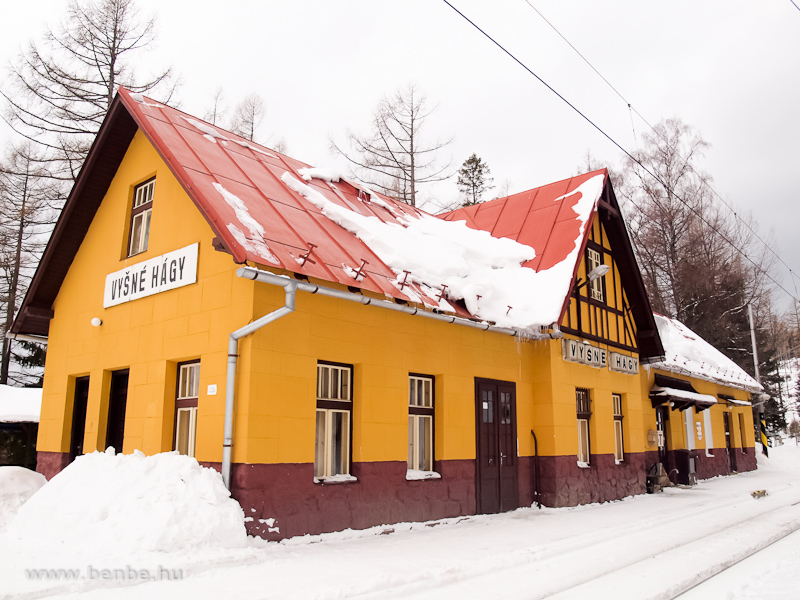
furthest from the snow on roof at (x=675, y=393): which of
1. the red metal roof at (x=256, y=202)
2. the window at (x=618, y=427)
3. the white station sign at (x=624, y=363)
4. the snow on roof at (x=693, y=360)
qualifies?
the red metal roof at (x=256, y=202)

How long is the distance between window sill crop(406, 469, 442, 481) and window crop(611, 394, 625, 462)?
6924 mm

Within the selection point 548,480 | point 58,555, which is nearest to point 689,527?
point 548,480

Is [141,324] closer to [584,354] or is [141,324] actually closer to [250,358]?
[250,358]

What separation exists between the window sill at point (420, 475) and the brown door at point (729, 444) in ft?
57.2

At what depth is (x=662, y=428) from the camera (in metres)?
18.3

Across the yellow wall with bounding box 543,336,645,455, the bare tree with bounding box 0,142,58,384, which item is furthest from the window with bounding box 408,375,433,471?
the bare tree with bounding box 0,142,58,384

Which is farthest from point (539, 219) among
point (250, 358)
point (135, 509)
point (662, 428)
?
point (135, 509)

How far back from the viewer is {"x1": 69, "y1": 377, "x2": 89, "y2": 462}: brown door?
1109cm

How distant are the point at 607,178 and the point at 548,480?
24.7ft

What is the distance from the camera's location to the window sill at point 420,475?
965 cm

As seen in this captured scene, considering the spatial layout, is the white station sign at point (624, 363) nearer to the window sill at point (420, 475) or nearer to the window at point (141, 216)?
the window sill at point (420, 475)

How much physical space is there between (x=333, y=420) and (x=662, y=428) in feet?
43.3

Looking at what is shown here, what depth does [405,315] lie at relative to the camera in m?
9.94

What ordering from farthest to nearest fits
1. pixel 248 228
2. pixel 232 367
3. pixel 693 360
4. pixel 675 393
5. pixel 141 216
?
pixel 693 360 < pixel 675 393 < pixel 141 216 < pixel 248 228 < pixel 232 367
